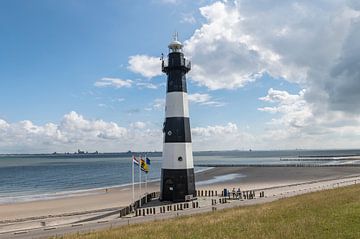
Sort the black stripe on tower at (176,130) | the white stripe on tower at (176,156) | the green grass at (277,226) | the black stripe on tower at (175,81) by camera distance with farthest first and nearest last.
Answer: the black stripe on tower at (175,81) → the black stripe on tower at (176,130) → the white stripe on tower at (176,156) → the green grass at (277,226)

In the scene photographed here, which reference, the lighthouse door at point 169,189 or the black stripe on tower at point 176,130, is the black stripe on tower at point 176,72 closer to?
the black stripe on tower at point 176,130

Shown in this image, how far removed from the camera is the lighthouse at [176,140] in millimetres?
30609

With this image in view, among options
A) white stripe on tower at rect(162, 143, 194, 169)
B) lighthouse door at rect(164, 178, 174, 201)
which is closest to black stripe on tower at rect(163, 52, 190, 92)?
white stripe on tower at rect(162, 143, 194, 169)

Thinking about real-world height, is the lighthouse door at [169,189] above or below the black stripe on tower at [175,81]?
below

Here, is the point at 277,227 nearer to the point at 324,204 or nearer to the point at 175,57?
the point at 324,204

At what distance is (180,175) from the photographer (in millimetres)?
30562

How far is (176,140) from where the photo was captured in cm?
3066

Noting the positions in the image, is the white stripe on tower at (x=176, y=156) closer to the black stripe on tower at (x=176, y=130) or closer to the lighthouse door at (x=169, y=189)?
the black stripe on tower at (x=176, y=130)

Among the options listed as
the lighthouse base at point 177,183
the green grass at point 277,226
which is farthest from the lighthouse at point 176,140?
the green grass at point 277,226

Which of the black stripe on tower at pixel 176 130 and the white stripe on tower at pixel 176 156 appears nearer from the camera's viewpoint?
the white stripe on tower at pixel 176 156

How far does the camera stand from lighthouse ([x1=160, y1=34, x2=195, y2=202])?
3061 cm

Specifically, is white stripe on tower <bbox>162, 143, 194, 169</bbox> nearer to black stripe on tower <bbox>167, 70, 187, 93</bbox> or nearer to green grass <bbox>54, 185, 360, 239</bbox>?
black stripe on tower <bbox>167, 70, 187, 93</bbox>

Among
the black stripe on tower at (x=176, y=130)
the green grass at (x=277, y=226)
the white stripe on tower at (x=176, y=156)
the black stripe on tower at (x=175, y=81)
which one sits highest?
the black stripe on tower at (x=175, y=81)

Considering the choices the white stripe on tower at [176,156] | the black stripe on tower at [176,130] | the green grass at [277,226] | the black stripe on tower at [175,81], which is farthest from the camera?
the black stripe on tower at [175,81]
